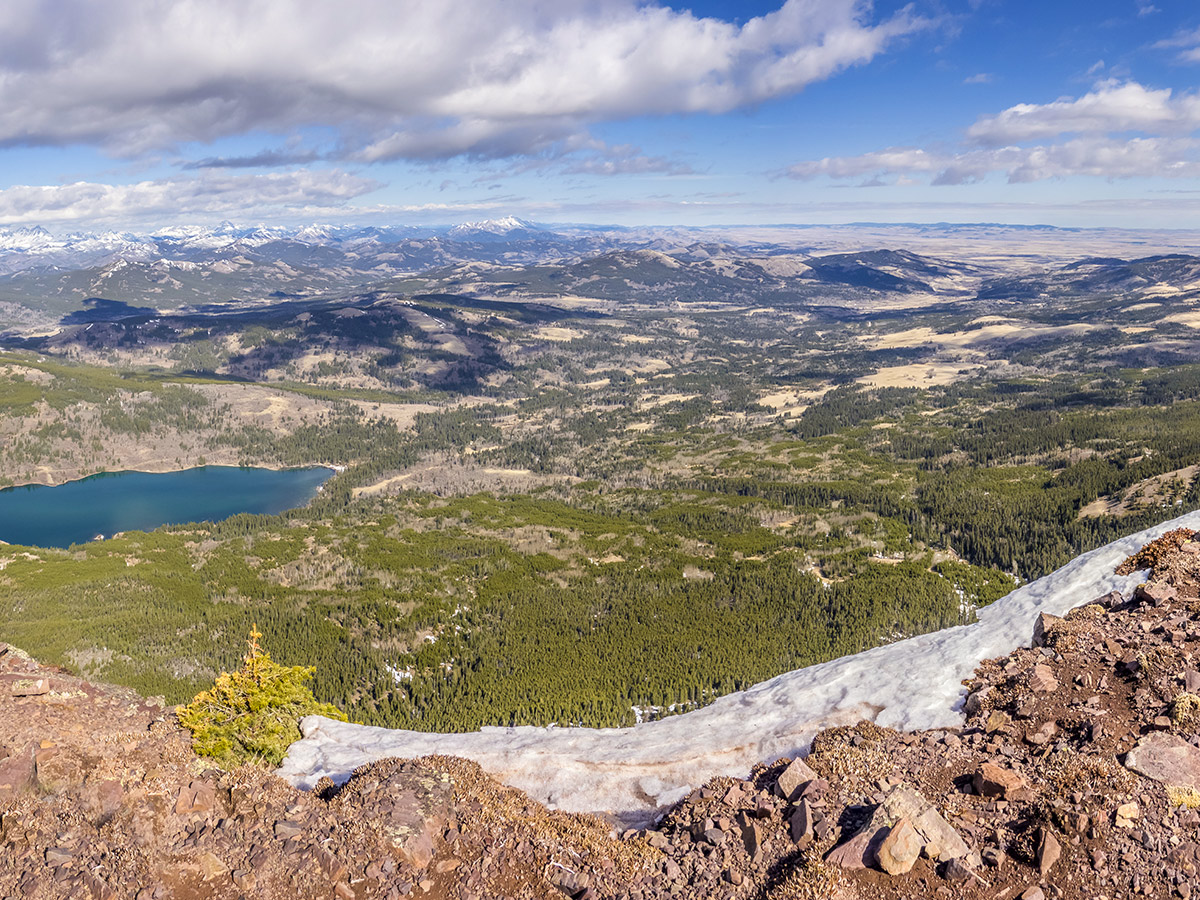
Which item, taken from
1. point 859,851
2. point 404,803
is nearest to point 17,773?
point 404,803

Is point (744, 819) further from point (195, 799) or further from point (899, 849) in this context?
point (195, 799)

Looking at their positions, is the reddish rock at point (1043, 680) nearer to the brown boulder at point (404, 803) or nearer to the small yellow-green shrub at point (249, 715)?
the brown boulder at point (404, 803)

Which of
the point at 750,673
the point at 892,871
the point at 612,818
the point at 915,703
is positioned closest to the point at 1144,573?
the point at 915,703

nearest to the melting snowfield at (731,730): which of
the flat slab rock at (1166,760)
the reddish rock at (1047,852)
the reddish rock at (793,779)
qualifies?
the reddish rock at (793,779)

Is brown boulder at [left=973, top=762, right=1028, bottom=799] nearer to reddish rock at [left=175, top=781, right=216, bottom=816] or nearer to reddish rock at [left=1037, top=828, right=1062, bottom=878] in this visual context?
reddish rock at [left=1037, top=828, right=1062, bottom=878]

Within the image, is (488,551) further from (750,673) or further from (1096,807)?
(1096,807)
